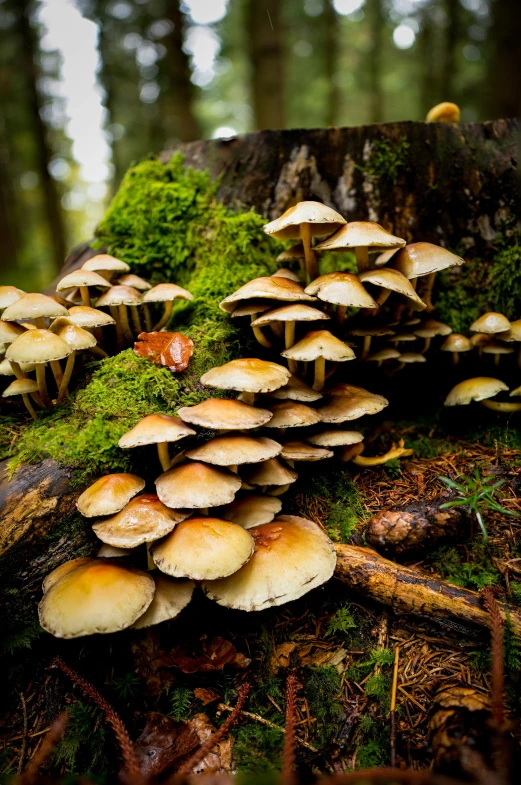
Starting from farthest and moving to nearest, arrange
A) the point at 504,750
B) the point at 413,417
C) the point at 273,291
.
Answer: the point at 413,417
the point at 273,291
the point at 504,750

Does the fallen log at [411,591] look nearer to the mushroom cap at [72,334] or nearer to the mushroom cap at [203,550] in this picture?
the mushroom cap at [203,550]

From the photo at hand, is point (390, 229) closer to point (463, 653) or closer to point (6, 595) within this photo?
point (463, 653)

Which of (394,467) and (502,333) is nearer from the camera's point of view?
(394,467)

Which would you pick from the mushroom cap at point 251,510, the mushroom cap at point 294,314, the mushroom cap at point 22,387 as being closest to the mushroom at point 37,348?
the mushroom cap at point 22,387

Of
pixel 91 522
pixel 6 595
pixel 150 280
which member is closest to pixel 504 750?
pixel 91 522

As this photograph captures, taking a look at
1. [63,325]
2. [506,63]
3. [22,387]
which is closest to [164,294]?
[63,325]

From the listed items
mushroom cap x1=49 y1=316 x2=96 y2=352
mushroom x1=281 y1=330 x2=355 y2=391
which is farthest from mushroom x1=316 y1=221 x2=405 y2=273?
mushroom cap x1=49 y1=316 x2=96 y2=352

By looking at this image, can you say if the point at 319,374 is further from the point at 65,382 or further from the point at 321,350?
the point at 65,382
